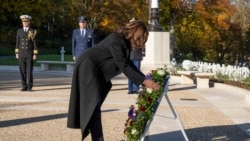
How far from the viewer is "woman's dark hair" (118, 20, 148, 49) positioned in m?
5.12

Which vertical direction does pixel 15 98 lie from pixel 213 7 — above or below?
below

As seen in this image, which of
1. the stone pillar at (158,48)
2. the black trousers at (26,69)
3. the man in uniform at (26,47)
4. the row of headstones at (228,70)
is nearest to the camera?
the man in uniform at (26,47)

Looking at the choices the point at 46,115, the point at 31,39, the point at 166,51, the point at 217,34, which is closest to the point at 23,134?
the point at 46,115

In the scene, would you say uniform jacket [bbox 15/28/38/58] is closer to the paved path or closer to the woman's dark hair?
the paved path

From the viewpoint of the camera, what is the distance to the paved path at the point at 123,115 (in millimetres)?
7715

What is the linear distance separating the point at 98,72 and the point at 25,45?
8494mm

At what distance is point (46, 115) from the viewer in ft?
31.3

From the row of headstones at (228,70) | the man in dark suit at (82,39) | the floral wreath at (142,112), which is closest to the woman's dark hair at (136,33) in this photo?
the floral wreath at (142,112)

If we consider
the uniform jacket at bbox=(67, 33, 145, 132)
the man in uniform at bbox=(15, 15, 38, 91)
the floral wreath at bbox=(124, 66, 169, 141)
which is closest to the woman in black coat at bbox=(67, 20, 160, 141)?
the uniform jacket at bbox=(67, 33, 145, 132)

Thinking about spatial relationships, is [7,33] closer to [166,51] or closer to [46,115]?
[166,51]

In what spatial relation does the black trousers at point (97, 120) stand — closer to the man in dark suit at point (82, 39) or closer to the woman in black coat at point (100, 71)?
the woman in black coat at point (100, 71)

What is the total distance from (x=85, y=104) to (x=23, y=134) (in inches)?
101

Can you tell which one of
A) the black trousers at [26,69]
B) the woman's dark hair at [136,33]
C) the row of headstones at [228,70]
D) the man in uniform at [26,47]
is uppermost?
the woman's dark hair at [136,33]

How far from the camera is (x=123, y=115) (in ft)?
31.8
